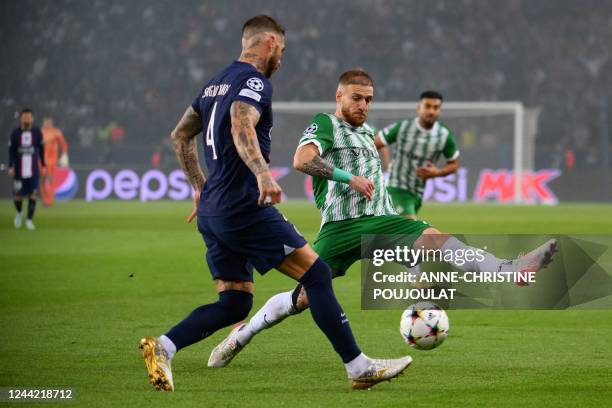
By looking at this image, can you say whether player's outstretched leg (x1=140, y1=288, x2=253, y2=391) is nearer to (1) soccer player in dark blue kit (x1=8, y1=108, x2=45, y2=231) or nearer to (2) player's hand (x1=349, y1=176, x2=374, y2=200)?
(2) player's hand (x1=349, y1=176, x2=374, y2=200)

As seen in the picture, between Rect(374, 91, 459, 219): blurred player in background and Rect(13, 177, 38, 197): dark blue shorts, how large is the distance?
10.7 m

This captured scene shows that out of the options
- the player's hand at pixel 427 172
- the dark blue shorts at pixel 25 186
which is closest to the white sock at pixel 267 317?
the player's hand at pixel 427 172

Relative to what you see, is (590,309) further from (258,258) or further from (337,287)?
(258,258)

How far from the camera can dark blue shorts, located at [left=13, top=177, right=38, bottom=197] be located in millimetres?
21125

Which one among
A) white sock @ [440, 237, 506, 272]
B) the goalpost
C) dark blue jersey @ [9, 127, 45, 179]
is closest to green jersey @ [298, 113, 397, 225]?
white sock @ [440, 237, 506, 272]

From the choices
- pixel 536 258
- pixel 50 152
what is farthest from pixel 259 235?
pixel 50 152

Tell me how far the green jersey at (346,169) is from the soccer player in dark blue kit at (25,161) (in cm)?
1433

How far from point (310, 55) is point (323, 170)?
113ft

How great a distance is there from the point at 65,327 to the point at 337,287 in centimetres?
406

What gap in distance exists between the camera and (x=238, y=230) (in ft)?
19.1

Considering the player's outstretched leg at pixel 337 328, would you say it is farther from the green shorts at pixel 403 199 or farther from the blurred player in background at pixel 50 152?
the blurred player in background at pixel 50 152

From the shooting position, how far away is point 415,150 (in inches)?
483

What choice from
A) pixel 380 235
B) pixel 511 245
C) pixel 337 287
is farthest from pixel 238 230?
pixel 337 287

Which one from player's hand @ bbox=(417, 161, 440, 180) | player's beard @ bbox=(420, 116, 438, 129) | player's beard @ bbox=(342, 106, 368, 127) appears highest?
player's beard @ bbox=(420, 116, 438, 129)
